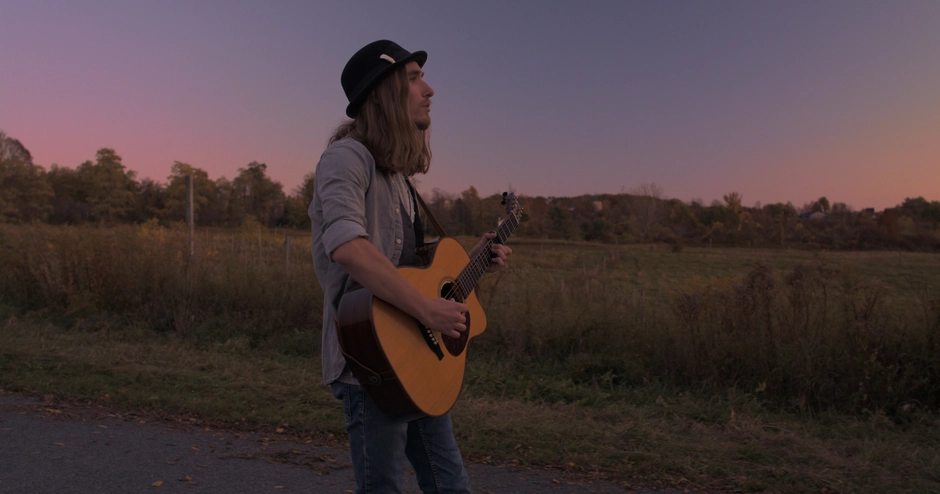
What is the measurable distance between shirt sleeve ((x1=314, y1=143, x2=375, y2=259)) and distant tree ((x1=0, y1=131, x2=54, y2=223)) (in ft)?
97.4

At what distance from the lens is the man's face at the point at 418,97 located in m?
2.00

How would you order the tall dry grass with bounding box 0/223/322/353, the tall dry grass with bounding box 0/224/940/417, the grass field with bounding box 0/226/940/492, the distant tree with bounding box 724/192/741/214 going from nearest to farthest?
the grass field with bounding box 0/226/940/492 < the tall dry grass with bounding box 0/224/940/417 < the tall dry grass with bounding box 0/223/322/353 < the distant tree with bounding box 724/192/741/214

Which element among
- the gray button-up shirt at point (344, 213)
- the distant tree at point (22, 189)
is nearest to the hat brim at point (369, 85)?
the gray button-up shirt at point (344, 213)

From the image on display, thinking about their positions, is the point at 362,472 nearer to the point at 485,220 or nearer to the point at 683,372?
the point at 683,372

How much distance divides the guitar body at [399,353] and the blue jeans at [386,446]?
2.8 inches

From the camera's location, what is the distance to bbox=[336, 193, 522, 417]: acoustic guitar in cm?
175

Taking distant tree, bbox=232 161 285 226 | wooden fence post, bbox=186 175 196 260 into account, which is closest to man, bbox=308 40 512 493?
wooden fence post, bbox=186 175 196 260

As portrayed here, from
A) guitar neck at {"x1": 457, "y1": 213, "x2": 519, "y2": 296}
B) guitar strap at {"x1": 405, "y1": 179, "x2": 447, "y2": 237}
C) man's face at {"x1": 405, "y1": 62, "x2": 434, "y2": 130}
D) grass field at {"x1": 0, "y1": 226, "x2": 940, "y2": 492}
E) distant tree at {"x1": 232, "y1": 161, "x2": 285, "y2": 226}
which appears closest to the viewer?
man's face at {"x1": 405, "y1": 62, "x2": 434, "y2": 130}

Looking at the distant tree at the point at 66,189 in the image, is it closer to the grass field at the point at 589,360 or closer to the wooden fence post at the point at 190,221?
the wooden fence post at the point at 190,221

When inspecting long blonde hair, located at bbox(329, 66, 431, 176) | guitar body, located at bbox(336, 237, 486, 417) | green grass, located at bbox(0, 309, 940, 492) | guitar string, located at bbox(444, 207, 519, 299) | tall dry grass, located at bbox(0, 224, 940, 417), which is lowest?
green grass, located at bbox(0, 309, 940, 492)

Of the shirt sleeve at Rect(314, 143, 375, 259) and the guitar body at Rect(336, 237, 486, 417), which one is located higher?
the shirt sleeve at Rect(314, 143, 375, 259)

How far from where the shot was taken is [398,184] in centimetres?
203

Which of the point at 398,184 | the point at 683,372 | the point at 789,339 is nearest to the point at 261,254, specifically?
the point at 683,372

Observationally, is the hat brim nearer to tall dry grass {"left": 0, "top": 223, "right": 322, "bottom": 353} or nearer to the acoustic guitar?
the acoustic guitar
